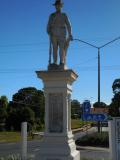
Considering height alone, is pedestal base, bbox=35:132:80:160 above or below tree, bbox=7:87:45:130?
below

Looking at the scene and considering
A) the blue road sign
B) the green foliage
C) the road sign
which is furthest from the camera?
the green foliage

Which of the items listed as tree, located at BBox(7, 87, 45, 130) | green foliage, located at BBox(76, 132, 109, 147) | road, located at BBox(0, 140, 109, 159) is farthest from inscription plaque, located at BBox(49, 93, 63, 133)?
tree, located at BBox(7, 87, 45, 130)

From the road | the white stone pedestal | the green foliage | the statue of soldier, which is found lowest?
the road

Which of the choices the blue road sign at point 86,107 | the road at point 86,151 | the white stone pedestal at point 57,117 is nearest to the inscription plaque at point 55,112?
the white stone pedestal at point 57,117

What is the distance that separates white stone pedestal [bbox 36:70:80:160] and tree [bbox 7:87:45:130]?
61274 millimetres

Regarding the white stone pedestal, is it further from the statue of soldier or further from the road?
the road

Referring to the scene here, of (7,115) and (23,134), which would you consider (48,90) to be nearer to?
(23,134)

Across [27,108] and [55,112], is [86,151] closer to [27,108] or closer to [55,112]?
[55,112]

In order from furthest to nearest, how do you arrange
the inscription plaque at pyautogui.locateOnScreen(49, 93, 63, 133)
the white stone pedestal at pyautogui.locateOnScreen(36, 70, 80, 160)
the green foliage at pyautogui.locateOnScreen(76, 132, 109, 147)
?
1. the green foliage at pyautogui.locateOnScreen(76, 132, 109, 147)
2. the inscription plaque at pyautogui.locateOnScreen(49, 93, 63, 133)
3. the white stone pedestal at pyautogui.locateOnScreen(36, 70, 80, 160)

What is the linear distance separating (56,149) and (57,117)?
A: 1.03m

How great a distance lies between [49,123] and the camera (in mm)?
14648

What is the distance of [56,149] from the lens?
14180 millimetres

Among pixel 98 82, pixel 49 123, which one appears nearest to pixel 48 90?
pixel 49 123

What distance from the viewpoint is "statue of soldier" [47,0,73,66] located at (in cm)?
1513
